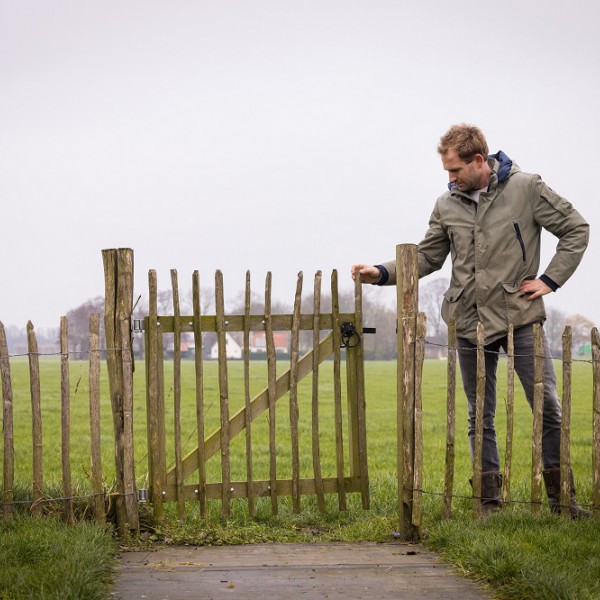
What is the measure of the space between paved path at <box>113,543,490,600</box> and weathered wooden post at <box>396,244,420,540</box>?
0.26m

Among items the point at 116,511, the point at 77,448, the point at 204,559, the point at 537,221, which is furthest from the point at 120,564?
the point at 77,448

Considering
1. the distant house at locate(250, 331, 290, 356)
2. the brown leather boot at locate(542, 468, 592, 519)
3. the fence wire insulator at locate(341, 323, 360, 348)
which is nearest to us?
the brown leather boot at locate(542, 468, 592, 519)

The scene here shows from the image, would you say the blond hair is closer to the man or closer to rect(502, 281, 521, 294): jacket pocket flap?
the man

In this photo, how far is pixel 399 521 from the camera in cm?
565

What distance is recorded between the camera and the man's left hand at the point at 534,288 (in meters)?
5.54

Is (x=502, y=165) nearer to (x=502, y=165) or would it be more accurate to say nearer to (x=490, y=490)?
(x=502, y=165)

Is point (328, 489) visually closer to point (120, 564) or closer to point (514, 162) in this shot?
point (120, 564)

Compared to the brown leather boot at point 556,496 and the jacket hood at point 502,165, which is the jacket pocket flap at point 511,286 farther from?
the brown leather boot at point 556,496

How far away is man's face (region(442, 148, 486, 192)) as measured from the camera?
18.4 ft

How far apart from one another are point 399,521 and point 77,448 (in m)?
7.60

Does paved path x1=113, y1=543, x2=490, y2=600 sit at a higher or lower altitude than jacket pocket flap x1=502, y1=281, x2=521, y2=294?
lower

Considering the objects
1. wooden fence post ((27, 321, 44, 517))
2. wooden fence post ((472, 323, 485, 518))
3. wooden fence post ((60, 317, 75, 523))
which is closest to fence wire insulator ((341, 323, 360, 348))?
wooden fence post ((472, 323, 485, 518))

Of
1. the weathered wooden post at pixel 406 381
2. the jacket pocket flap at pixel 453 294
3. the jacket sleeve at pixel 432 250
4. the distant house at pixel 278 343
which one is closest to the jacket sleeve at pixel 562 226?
the jacket pocket flap at pixel 453 294

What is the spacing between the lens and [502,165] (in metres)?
5.71
